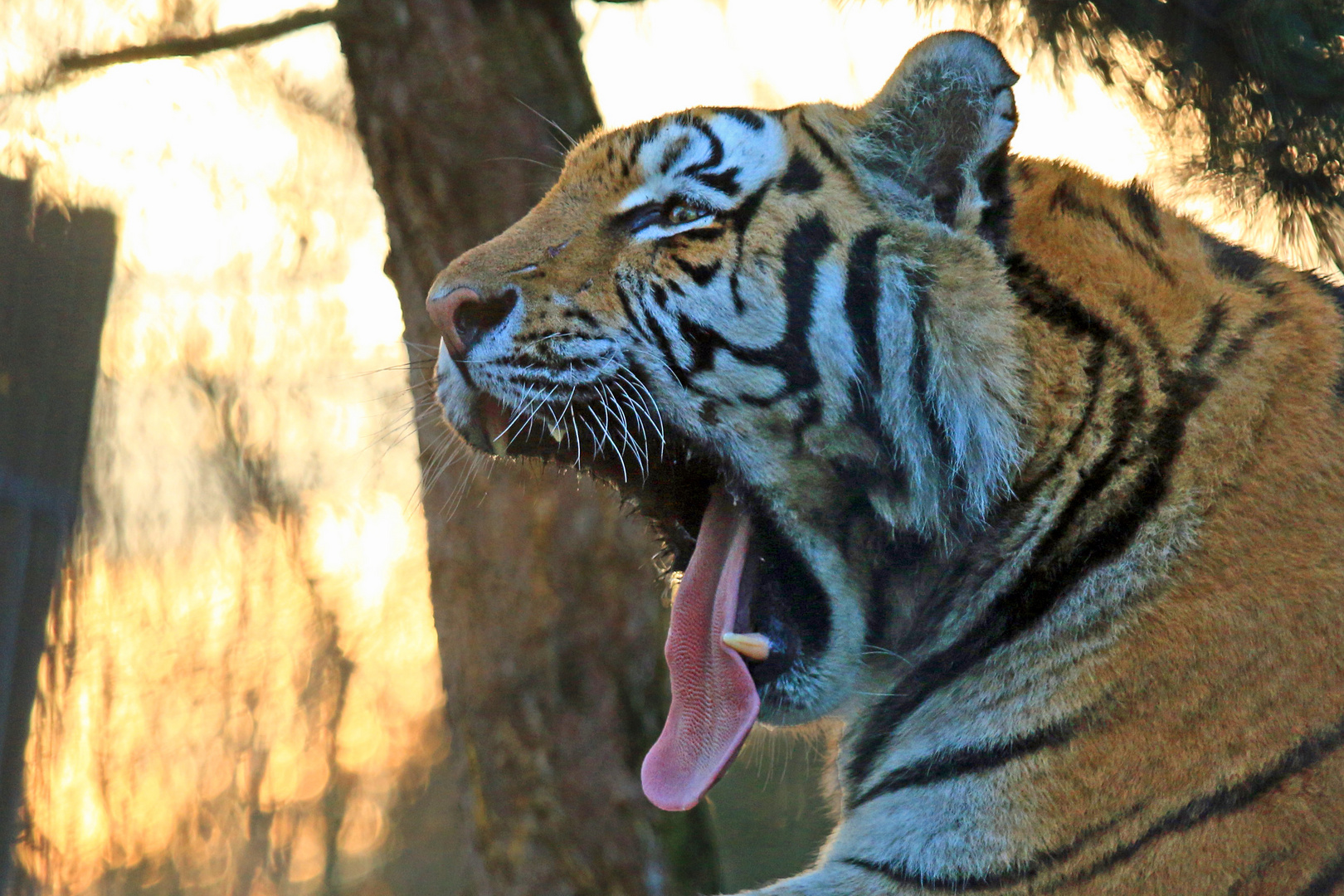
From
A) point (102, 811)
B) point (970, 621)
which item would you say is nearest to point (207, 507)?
point (102, 811)

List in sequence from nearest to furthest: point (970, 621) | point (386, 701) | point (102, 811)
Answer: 1. point (970, 621)
2. point (102, 811)
3. point (386, 701)

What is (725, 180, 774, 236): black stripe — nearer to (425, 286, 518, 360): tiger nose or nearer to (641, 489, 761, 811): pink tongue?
(425, 286, 518, 360): tiger nose

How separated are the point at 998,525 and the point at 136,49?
285 centimetres

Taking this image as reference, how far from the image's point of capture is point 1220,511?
4.91ft

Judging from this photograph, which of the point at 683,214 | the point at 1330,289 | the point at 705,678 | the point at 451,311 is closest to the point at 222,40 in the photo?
the point at 451,311

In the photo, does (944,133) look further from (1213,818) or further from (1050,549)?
(1213,818)

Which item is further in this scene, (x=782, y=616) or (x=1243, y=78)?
(x=1243, y=78)

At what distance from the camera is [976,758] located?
1530 mm

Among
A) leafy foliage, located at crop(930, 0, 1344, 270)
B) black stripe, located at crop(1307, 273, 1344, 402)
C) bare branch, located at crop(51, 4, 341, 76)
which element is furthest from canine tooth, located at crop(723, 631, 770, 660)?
bare branch, located at crop(51, 4, 341, 76)

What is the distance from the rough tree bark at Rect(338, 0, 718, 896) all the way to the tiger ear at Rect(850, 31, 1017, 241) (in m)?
1.43

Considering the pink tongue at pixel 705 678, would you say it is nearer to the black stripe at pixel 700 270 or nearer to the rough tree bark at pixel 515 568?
the black stripe at pixel 700 270

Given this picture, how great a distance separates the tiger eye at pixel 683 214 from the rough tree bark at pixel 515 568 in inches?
49.5

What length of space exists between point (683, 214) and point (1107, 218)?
0.65 meters

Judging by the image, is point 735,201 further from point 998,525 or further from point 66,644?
point 66,644
